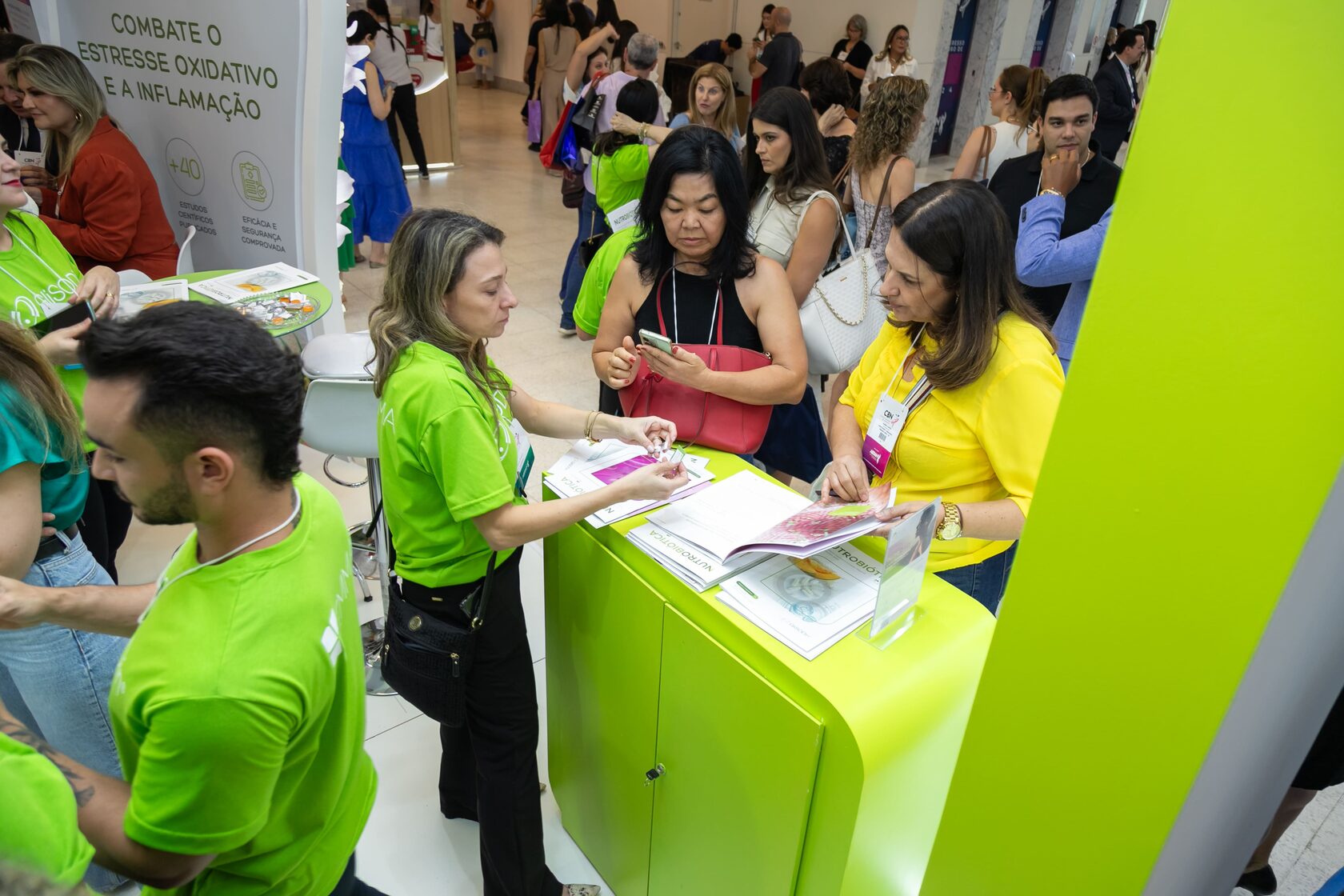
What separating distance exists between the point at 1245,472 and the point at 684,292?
170 centimetres

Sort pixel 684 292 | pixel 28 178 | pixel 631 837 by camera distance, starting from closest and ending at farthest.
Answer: pixel 631 837, pixel 684 292, pixel 28 178

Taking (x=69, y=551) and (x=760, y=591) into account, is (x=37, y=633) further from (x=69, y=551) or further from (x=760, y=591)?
(x=760, y=591)

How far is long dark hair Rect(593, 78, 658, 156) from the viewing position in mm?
4473

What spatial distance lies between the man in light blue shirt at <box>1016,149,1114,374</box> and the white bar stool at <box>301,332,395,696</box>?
208 centimetres

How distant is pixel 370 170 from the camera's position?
652cm

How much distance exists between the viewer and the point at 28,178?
11.0ft

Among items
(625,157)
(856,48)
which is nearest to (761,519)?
(625,157)

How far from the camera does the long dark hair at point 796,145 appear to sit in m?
3.13

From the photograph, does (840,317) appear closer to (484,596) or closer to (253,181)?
(484,596)

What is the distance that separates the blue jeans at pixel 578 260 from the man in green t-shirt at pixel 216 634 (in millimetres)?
4115

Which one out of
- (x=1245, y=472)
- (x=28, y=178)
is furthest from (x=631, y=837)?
(x=28, y=178)

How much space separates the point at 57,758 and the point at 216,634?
0.26 m

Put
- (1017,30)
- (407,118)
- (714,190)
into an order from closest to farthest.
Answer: (714,190)
(407,118)
(1017,30)

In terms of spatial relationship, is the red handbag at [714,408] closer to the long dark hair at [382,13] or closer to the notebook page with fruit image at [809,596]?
the notebook page with fruit image at [809,596]
